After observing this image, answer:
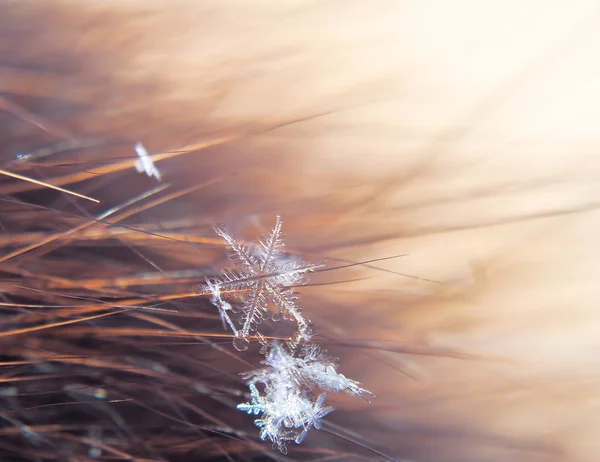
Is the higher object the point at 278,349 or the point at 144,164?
the point at 144,164

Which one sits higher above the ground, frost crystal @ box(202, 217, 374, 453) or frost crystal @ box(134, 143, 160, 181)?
frost crystal @ box(134, 143, 160, 181)

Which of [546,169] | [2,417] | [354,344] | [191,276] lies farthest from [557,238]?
[2,417]

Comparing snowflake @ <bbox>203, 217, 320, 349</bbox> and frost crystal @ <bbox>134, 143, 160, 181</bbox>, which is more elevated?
frost crystal @ <bbox>134, 143, 160, 181</bbox>

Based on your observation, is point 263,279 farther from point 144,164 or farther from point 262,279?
point 144,164

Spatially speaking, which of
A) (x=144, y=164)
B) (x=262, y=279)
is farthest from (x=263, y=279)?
(x=144, y=164)

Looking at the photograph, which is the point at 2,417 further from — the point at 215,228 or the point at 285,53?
the point at 285,53

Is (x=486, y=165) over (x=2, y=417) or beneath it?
over
